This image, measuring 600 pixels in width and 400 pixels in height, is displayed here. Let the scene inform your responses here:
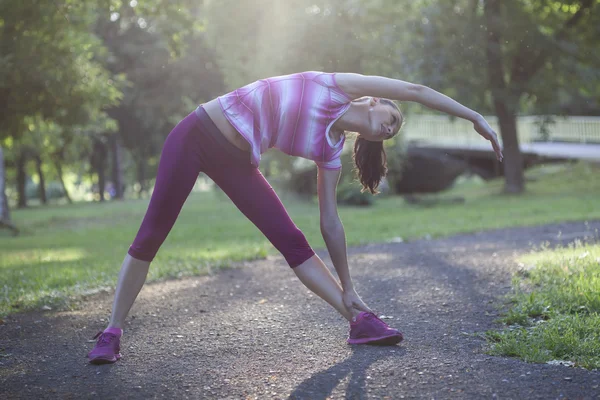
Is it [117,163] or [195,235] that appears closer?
[195,235]

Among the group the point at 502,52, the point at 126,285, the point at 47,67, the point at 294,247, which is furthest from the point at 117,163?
the point at 294,247

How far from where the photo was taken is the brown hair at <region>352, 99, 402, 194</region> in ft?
13.6

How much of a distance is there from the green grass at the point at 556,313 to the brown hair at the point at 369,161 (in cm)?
117

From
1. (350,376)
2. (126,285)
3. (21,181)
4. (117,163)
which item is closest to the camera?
(350,376)

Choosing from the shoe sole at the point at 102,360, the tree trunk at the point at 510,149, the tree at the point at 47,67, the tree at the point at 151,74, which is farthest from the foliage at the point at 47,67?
the tree at the point at 151,74

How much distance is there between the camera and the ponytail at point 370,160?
4156mm

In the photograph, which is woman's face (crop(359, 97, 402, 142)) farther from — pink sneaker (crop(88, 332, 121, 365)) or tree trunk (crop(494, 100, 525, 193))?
tree trunk (crop(494, 100, 525, 193))

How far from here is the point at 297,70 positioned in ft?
64.0

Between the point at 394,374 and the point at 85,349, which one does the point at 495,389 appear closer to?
the point at 394,374

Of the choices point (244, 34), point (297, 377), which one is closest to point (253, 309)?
point (297, 377)

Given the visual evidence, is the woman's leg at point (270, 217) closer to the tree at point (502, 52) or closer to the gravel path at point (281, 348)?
the gravel path at point (281, 348)

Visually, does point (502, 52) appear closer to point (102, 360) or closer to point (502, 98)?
point (502, 98)

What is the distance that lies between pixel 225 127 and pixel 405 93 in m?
0.98

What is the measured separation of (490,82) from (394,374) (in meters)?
16.7
